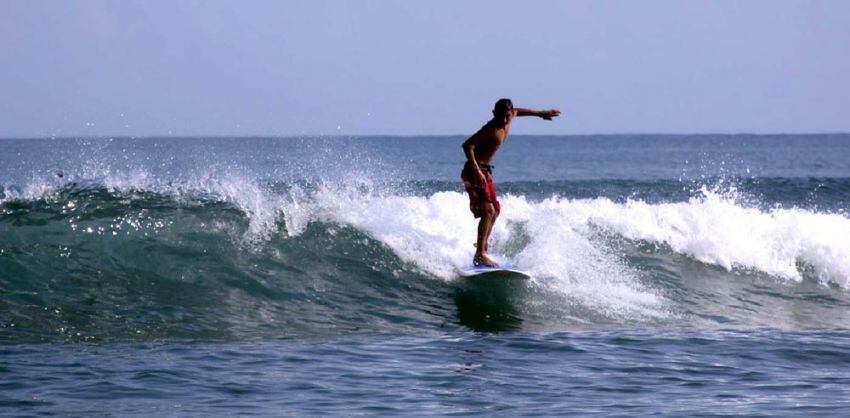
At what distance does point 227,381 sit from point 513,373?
84.0 inches

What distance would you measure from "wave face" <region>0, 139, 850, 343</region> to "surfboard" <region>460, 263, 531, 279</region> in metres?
0.16

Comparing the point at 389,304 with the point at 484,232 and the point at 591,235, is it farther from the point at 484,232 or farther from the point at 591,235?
the point at 591,235

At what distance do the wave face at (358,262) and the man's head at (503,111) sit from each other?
1791 millimetres

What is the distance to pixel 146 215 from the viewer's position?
41.6 ft

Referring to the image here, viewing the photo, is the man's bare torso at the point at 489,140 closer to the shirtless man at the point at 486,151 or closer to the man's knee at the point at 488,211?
the shirtless man at the point at 486,151

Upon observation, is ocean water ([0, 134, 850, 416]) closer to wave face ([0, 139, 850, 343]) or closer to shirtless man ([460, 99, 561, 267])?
wave face ([0, 139, 850, 343])

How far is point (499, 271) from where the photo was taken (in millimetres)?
11086

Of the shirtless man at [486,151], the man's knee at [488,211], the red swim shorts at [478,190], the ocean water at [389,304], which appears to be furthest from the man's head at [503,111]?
the ocean water at [389,304]

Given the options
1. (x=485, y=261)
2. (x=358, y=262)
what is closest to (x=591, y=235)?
(x=358, y=262)

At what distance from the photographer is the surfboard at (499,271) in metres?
11.1

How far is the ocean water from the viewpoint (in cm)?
766

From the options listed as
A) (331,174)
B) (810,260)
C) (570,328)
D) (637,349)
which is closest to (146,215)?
(331,174)

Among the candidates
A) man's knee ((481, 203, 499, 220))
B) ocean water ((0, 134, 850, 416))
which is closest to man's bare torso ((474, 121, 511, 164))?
man's knee ((481, 203, 499, 220))

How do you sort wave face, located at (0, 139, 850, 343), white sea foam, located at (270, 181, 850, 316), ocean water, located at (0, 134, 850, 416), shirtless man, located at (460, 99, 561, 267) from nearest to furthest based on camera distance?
ocean water, located at (0, 134, 850, 416) < wave face, located at (0, 139, 850, 343) < shirtless man, located at (460, 99, 561, 267) < white sea foam, located at (270, 181, 850, 316)
